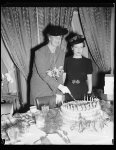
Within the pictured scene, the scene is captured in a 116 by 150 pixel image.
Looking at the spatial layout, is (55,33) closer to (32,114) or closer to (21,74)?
(32,114)

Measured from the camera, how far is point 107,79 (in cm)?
231

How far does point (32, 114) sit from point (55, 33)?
46.8 inches

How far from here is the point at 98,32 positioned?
433 cm

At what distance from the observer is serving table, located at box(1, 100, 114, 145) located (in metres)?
1.80

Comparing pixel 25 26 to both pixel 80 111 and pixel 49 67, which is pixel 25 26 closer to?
pixel 49 67

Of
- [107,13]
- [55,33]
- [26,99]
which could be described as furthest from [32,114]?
[107,13]

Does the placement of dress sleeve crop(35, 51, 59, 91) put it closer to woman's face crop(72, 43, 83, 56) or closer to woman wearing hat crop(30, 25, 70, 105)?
woman wearing hat crop(30, 25, 70, 105)

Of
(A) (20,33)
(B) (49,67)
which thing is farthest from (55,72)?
(A) (20,33)

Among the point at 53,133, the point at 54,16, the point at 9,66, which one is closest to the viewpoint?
the point at 53,133

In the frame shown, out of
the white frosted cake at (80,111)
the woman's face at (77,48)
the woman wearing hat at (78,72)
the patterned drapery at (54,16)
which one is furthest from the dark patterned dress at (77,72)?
the white frosted cake at (80,111)

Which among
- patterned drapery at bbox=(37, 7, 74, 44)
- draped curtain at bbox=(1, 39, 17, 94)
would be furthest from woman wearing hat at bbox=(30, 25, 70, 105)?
draped curtain at bbox=(1, 39, 17, 94)

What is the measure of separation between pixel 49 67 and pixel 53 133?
137 cm

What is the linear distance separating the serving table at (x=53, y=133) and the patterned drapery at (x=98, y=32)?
2.55 metres

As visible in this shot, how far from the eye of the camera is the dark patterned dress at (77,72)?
133 inches
